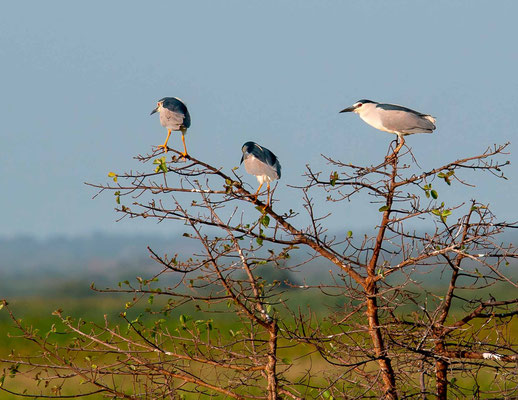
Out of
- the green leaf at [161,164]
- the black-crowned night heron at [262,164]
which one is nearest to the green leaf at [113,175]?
the green leaf at [161,164]

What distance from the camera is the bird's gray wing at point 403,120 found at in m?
6.84

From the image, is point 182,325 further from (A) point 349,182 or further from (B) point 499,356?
(B) point 499,356

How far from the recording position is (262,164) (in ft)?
21.6

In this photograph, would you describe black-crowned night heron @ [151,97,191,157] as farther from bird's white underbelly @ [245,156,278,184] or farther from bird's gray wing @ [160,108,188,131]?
bird's white underbelly @ [245,156,278,184]

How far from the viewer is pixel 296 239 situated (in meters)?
5.05

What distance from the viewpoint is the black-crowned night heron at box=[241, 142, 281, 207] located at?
657cm

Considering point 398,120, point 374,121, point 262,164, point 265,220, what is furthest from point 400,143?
point 265,220

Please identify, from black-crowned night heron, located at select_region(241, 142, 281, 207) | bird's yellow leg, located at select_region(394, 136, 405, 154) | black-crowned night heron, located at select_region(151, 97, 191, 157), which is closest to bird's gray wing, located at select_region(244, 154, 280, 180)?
black-crowned night heron, located at select_region(241, 142, 281, 207)

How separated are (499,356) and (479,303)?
58cm

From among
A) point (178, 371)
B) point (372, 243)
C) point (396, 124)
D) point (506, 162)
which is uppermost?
point (396, 124)

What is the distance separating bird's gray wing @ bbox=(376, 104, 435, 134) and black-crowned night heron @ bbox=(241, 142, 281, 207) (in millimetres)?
1051

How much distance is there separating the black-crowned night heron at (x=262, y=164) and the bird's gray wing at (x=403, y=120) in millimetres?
1051

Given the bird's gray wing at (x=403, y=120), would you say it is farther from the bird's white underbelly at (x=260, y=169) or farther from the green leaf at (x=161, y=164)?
the green leaf at (x=161, y=164)

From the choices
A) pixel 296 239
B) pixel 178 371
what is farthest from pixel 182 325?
pixel 296 239
